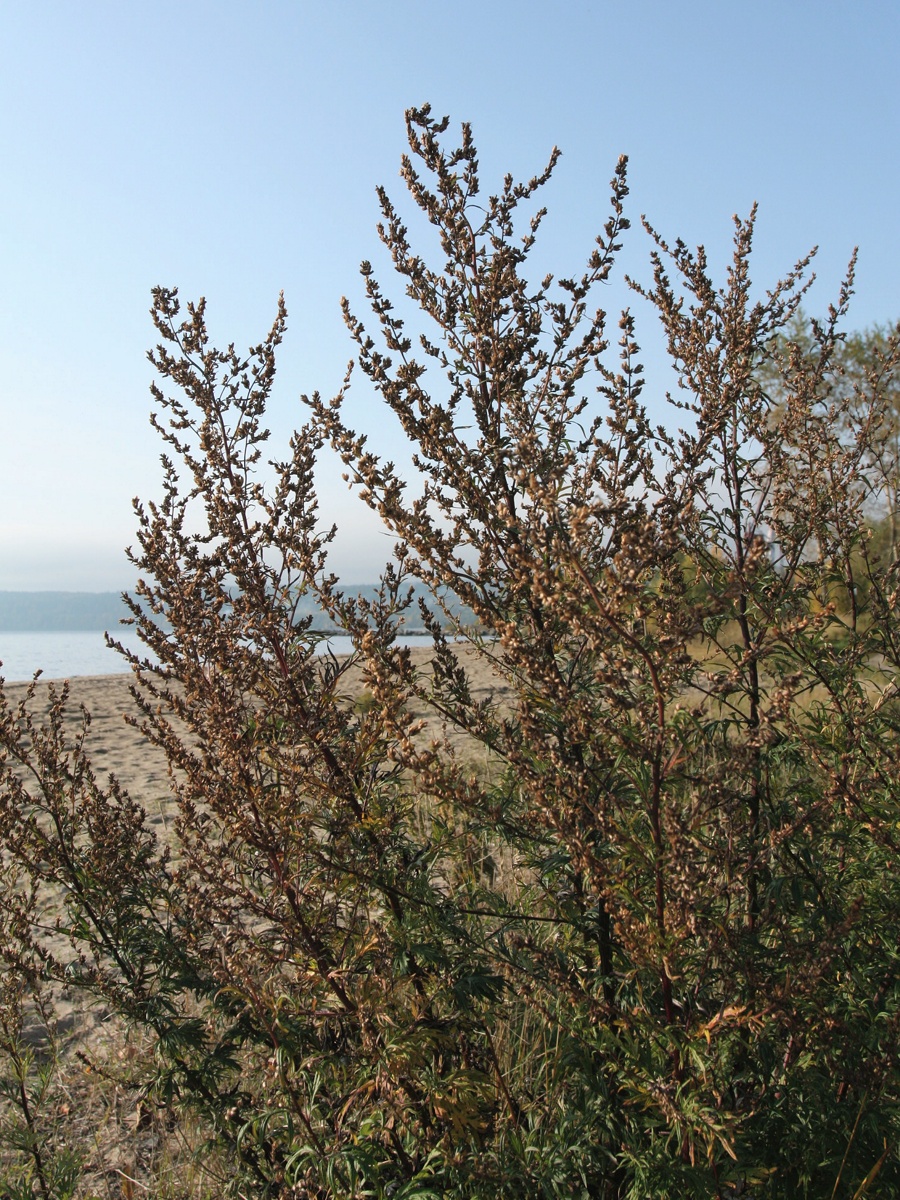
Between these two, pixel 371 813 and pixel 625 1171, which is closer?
pixel 625 1171

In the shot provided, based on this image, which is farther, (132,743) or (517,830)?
(132,743)

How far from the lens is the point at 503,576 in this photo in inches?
100

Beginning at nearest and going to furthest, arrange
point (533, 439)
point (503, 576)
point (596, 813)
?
point (596, 813)
point (533, 439)
point (503, 576)

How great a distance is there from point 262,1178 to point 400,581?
2.03m

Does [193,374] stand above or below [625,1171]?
above

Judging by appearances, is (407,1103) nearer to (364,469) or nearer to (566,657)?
(566,657)

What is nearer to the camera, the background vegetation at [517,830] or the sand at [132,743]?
the background vegetation at [517,830]

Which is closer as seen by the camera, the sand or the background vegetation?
the background vegetation

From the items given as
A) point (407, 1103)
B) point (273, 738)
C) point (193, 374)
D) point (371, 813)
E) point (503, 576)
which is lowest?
point (407, 1103)

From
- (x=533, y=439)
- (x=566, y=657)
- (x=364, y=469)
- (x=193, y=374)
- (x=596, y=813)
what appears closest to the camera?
(x=596, y=813)

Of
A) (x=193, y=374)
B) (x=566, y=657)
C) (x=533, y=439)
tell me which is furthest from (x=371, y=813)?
(x=193, y=374)

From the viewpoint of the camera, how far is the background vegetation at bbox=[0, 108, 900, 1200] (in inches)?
78.1

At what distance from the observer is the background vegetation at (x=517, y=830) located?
6.51 ft

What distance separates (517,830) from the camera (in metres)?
2.43
